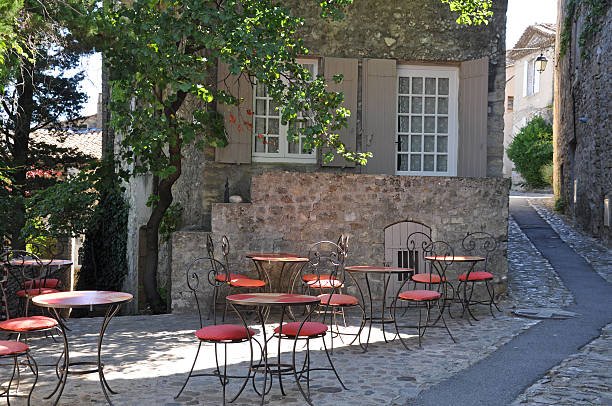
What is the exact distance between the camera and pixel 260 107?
31.7ft

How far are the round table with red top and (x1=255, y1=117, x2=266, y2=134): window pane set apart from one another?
195cm

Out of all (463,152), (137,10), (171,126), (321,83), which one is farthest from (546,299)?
(137,10)

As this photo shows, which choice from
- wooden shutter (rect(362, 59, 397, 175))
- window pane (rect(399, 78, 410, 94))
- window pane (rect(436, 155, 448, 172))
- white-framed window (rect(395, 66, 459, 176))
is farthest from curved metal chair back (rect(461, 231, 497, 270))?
window pane (rect(399, 78, 410, 94))

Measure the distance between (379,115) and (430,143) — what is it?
0.97 m

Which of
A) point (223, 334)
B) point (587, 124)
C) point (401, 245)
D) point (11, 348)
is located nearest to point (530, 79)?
point (587, 124)

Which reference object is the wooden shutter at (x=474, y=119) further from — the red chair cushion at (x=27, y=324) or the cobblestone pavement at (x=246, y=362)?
the red chair cushion at (x=27, y=324)

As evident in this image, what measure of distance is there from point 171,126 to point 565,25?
1330 centimetres

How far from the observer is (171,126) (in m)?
8.80

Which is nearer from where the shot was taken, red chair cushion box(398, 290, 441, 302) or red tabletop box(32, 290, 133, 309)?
red tabletop box(32, 290, 133, 309)

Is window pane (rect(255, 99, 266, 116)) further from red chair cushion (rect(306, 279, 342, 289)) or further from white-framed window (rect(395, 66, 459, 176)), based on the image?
red chair cushion (rect(306, 279, 342, 289))

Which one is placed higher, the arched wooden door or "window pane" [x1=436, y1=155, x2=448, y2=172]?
"window pane" [x1=436, y1=155, x2=448, y2=172]

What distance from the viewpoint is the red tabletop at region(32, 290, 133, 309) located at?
4375 millimetres

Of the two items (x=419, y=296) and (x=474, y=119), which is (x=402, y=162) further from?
(x=419, y=296)

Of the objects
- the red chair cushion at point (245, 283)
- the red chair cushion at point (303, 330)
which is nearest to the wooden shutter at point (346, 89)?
the red chair cushion at point (245, 283)
